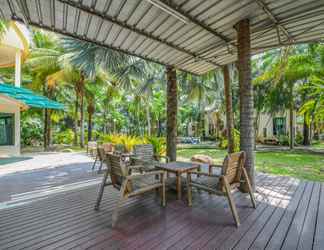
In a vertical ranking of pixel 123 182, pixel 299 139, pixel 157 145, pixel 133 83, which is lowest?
pixel 299 139

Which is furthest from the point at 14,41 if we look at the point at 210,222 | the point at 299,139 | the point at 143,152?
the point at 299,139

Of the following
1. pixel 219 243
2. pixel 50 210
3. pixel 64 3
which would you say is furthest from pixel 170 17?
pixel 50 210

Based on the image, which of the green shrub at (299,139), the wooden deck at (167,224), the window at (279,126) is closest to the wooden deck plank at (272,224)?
the wooden deck at (167,224)

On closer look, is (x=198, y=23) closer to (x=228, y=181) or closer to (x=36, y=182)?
(x=228, y=181)

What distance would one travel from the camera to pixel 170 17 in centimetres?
329

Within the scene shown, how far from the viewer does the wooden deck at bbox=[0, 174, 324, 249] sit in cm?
203

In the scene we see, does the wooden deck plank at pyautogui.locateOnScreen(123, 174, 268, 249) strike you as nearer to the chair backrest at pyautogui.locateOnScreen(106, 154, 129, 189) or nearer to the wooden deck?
the wooden deck

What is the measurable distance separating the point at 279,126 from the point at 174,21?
787 inches

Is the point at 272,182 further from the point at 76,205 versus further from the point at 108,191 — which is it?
the point at 76,205

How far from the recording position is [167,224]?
243 cm

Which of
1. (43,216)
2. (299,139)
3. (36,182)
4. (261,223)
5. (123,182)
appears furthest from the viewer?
(299,139)

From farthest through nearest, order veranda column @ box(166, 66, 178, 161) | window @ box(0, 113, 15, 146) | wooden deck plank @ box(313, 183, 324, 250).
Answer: window @ box(0, 113, 15, 146), veranda column @ box(166, 66, 178, 161), wooden deck plank @ box(313, 183, 324, 250)

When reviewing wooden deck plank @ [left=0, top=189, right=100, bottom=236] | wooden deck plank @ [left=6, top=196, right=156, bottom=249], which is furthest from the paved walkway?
wooden deck plank @ [left=6, top=196, right=156, bottom=249]

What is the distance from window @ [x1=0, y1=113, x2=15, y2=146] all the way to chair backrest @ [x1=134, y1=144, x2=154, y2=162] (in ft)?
27.2
